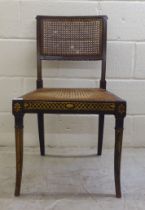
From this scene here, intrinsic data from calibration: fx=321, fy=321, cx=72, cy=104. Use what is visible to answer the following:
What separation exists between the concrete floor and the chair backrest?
23.3 inches

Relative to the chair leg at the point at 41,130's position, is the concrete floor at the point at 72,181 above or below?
below

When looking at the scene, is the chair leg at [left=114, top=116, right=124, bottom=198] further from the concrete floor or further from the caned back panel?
the caned back panel

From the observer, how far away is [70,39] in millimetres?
1896

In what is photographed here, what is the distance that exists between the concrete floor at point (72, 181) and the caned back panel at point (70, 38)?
629 mm

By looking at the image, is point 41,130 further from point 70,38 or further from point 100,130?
point 70,38

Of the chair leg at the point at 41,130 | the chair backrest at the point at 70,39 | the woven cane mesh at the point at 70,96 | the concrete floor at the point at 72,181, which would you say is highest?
the chair backrest at the point at 70,39

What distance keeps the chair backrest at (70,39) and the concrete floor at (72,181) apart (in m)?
0.59

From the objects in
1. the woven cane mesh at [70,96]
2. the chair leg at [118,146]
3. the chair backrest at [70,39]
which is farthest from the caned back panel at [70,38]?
the chair leg at [118,146]

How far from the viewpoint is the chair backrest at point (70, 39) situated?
74.3 inches

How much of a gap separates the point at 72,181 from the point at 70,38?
822mm

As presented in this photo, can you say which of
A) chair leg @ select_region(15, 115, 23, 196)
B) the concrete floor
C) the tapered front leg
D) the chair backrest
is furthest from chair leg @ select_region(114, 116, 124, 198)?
the tapered front leg

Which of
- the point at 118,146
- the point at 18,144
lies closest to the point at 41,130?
the point at 18,144

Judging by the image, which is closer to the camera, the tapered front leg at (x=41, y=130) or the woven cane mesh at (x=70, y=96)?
the woven cane mesh at (x=70, y=96)

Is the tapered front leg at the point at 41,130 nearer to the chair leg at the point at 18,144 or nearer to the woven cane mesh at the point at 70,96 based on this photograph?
the woven cane mesh at the point at 70,96
